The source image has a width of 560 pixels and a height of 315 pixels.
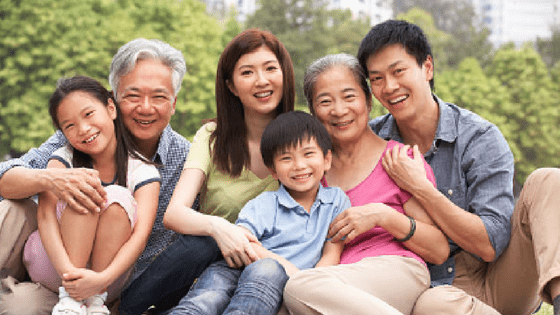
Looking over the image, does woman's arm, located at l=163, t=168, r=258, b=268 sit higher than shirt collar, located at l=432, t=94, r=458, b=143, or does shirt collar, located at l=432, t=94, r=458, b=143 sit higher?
shirt collar, located at l=432, t=94, r=458, b=143

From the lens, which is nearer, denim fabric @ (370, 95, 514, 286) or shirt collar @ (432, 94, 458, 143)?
denim fabric @ (370, 95, 514, 286)

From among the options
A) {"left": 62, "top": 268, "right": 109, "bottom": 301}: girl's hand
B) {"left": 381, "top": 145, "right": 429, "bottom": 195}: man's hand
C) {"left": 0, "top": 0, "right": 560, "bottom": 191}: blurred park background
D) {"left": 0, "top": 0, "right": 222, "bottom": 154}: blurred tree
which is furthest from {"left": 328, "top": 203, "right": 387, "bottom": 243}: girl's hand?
{"left": 0, "top": 0, "right": 222, "bottom": 154}: blurred tree

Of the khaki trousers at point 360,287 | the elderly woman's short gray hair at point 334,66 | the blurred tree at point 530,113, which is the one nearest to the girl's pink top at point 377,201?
the khaki trousers at point 360,287

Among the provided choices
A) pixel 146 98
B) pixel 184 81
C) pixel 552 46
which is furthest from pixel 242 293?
pixel 552 46

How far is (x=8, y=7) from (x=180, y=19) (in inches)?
214

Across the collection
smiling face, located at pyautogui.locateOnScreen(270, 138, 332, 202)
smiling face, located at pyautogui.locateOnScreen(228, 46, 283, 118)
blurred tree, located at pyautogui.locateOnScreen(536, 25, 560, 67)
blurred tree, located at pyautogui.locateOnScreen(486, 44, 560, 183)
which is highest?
smiling face, located at pyautogui.locateOnScreen(228, 46, 283, 118)

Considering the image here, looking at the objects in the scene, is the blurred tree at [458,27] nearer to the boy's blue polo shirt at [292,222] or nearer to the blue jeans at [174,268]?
the boy's blue polo shirt at [292,222]

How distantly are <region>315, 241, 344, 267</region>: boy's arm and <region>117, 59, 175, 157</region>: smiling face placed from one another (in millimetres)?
1488

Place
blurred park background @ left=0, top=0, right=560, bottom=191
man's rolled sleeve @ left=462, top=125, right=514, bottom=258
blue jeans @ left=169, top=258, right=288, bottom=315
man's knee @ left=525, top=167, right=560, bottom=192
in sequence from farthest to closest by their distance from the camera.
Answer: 1. blurred park background @ left=0, top=0, right=560, bottom=191
2. man's rolled sleeve @ left=462, top=125, right=514, bottom=258
3. man's knee @ left=525, top=167, right=560, bottom=192
4. blue jeans @ left=169, top=258, right=288, bottom=315

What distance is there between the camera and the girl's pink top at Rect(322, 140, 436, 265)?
3.44m

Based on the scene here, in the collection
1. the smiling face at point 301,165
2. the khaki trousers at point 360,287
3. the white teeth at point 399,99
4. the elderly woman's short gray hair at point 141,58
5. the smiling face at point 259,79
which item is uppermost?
the elderly woman's short gray hair at point 141,58

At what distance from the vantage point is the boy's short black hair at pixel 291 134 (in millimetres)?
3479

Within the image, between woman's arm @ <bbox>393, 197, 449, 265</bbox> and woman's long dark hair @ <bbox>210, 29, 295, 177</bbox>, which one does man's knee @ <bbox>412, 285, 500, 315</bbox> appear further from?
woman's long dark hair @ <bbox>210, 29, 295, 177</bbox>

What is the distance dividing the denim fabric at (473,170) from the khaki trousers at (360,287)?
0.41m
